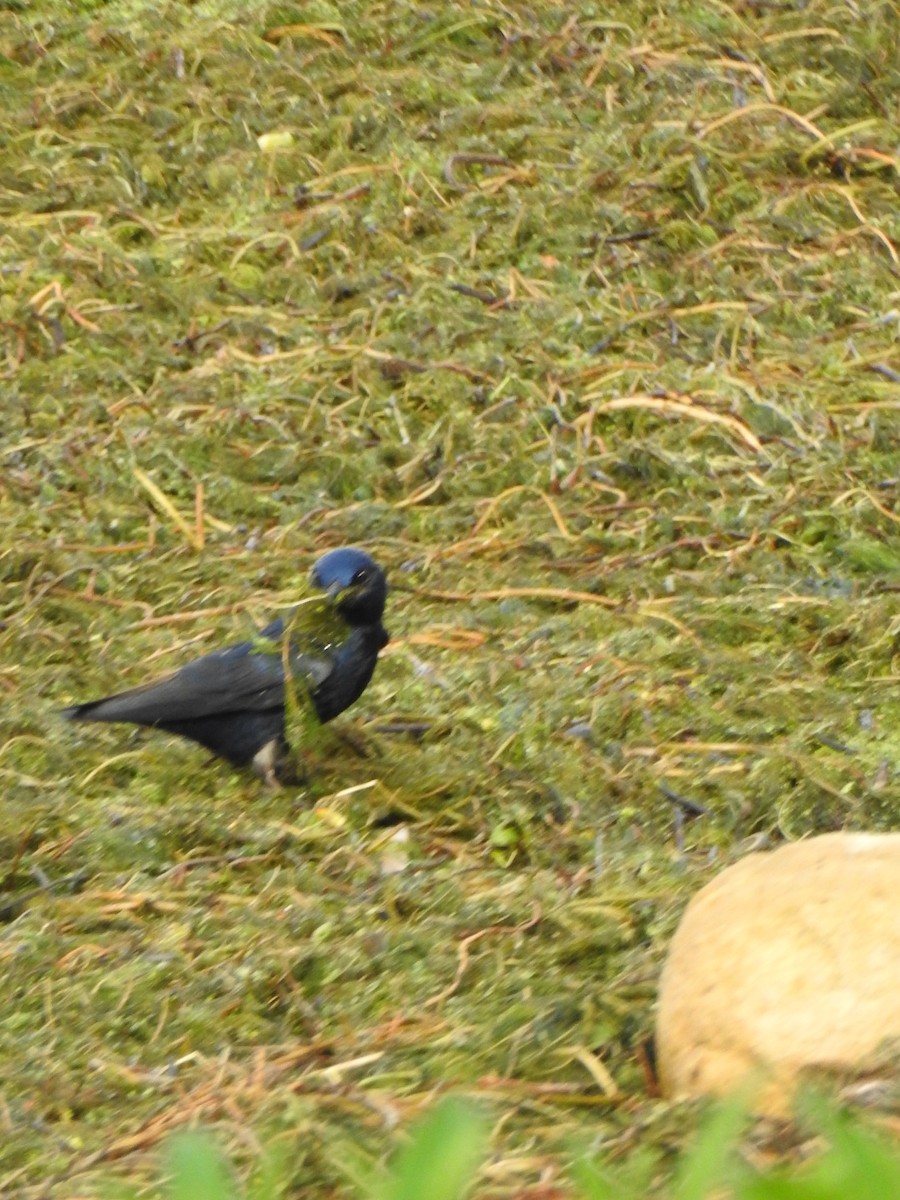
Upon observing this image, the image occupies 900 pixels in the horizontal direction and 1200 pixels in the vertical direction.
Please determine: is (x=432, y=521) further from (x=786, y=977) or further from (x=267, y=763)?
(x=786, y=977)

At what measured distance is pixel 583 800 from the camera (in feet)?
13.2

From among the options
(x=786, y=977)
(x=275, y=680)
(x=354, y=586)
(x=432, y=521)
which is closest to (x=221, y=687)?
(x=275, y=680)

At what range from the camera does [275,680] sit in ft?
13.9

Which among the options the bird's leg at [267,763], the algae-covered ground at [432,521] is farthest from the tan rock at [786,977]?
the bird's leg at [267,763]

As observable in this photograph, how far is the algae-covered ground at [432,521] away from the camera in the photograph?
9.76 ft

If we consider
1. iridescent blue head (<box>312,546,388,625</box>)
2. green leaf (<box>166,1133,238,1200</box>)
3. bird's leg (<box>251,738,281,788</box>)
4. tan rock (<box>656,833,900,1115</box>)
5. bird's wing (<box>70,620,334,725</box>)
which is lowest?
bird's leg (<box>251,738,281,788</box>)

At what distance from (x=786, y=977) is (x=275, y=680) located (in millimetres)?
1995

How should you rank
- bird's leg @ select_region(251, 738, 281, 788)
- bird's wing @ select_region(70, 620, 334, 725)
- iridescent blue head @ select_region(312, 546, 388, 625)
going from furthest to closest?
1. iridescent blue head @ select_region(312, 546, 388, 625)
2. bird's leg @ select_region(251, 738, 281, 788)
3. bird's wing @ select_region(70, 620, 334, 725)

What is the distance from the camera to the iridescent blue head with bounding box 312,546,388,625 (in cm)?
427

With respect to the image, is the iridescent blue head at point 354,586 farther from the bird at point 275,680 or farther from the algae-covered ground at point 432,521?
the algae-covered ground at point 432,521

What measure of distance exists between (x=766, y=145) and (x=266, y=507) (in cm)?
284

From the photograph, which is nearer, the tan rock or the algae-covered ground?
the tan rock

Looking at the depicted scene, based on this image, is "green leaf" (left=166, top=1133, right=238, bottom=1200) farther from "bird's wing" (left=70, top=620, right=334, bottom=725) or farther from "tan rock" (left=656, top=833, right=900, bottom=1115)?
"bird's wing" (left=70, top=620, right=334, bottom=725)

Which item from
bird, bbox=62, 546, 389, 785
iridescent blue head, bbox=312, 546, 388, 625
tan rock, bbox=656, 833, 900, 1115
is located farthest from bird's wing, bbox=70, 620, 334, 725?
tan rock, bbox=656, 833, 900, 1115
